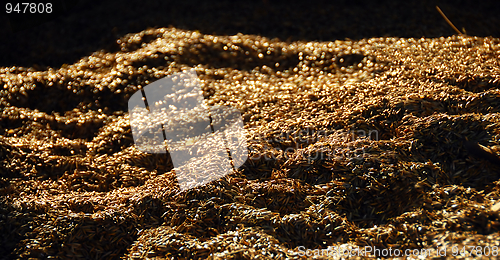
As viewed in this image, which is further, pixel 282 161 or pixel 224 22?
pixel 224 22

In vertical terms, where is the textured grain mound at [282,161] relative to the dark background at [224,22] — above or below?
below

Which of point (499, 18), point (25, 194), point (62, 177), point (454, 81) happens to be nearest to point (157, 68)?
point (62, 177)

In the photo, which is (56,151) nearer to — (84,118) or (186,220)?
(84,118)

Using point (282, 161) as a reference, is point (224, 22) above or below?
above

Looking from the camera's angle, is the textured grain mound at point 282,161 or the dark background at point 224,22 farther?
the dark background at point 224,22
